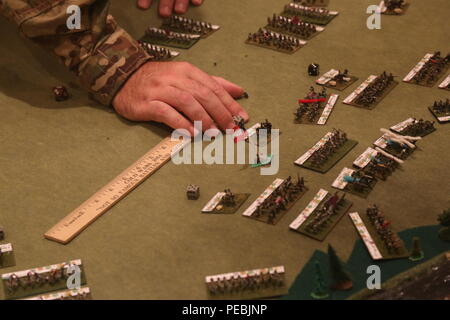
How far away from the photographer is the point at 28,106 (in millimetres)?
4223

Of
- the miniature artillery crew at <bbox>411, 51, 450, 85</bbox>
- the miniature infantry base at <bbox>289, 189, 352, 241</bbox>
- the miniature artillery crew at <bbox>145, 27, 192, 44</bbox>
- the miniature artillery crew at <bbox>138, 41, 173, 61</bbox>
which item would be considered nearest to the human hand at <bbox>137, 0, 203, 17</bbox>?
the miniature artillery crew at <bbox>145, 27, 192, 44</bbox>

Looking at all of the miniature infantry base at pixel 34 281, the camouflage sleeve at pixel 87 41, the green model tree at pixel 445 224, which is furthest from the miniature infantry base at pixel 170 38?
the green model tree at pixel 445 224

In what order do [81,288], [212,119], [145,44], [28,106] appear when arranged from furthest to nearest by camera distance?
[145,44] < [28,106] < [212,119] < [81,288]

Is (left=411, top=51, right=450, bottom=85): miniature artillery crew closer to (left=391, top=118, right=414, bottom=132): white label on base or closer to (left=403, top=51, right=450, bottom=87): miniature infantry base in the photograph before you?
(left=403, top=51, right=450, bottom=87): miniature infantry base

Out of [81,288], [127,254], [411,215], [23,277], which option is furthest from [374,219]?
[23,277]

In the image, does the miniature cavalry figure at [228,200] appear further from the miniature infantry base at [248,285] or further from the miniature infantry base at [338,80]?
the miniature infantry base at [338,80]

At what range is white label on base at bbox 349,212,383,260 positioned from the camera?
9.73 feet

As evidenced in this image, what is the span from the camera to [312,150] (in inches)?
142

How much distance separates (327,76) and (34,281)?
212cm

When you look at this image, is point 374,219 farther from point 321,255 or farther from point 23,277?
point 23,277

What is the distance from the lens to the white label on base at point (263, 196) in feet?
10.7

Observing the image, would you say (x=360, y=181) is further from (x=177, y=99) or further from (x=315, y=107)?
(x=177, y=99)

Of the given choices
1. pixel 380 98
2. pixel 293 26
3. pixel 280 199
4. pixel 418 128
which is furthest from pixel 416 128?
pixel 293 26

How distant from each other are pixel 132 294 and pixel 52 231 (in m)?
0.57
